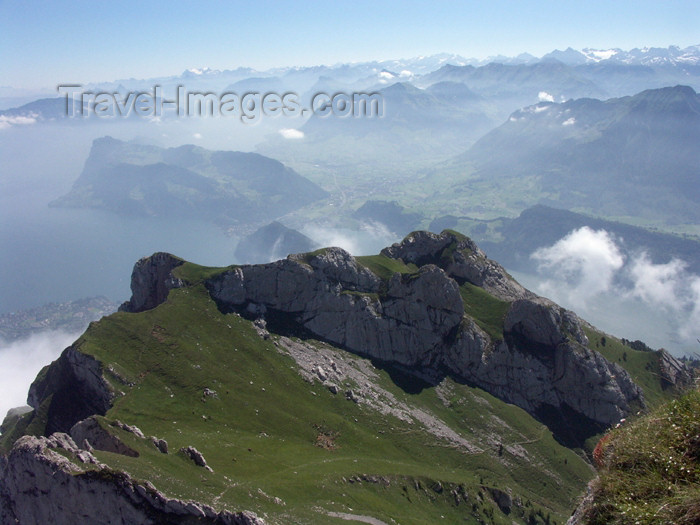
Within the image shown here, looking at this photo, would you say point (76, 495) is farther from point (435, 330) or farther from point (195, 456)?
point (435, 330)

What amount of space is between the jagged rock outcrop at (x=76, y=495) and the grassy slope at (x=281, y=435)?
114 inches

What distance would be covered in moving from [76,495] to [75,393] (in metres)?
45.7

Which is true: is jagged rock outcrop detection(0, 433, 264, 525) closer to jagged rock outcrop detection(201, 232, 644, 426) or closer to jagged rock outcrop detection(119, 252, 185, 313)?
jagged rock outcrop detection(201, 232, 644, 426)

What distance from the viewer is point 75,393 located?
86.7m

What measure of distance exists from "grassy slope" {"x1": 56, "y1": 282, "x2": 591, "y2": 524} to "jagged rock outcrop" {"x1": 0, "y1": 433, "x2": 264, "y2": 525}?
290 cm

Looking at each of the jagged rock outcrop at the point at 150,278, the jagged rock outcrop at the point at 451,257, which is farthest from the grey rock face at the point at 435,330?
the jagged rock outcrop at the point at 451,257

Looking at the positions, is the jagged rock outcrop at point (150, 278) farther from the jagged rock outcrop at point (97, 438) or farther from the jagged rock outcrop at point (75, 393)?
the jagged rock outcrop at point (97, 438)

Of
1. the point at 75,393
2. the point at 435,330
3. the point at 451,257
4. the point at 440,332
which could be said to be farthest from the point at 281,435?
the point at 451,257

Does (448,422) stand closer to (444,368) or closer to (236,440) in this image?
(444,368)

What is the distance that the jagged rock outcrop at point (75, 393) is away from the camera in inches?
3258

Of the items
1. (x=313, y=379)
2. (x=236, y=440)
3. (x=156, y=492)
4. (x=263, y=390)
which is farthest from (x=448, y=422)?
(x=156, y=492)

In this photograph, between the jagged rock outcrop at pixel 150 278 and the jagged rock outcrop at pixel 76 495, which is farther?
the jagged rock outcrop at pixel 150 278

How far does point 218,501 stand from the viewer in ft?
163

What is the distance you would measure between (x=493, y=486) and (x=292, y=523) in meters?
60.2
